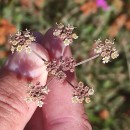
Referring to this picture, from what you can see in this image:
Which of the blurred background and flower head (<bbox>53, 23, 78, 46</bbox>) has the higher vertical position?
the blurred background

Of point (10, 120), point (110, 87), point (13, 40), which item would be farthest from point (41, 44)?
point (110, 87)

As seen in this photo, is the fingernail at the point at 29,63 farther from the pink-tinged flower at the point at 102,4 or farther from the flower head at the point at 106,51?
the pink-tinged flower at the point at 102,4


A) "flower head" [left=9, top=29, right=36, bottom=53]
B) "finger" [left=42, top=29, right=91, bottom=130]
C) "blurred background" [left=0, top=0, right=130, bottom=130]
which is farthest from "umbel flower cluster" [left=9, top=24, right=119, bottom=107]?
"blurred background" [left=0, top=0, right=130, bottom=130]

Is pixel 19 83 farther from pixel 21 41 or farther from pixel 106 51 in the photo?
pixel 106 51

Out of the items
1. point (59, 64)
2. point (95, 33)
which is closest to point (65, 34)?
point (59, 64)

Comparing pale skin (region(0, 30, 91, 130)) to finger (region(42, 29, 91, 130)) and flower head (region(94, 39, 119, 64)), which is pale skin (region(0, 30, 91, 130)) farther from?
flower head (region(94, 39, 119, 64))

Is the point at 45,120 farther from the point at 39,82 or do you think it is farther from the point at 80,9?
the point at 80,9
